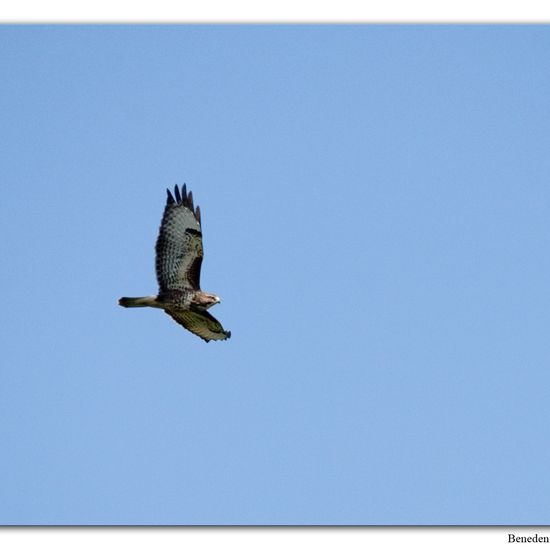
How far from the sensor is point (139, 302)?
17.6 m

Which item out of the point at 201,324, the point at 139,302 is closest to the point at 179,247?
the point at 139,302

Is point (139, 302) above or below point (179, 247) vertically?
below

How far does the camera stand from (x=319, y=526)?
14.1 meters

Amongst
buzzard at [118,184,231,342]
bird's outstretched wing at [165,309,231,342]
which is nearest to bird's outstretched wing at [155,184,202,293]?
buzzard at [118,184,231,342]

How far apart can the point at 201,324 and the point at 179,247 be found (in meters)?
1.44

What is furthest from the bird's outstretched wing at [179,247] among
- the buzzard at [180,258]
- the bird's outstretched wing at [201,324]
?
the bird's outstretched wing at [201,324]

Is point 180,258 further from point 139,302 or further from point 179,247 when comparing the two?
point 139,302

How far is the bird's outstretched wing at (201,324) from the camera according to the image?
18328mm

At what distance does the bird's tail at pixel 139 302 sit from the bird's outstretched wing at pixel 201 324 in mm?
564

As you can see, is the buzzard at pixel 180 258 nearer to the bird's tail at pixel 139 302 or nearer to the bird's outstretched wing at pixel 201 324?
the bird's tail at pixel 139 302

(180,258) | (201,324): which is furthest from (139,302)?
(201,324)

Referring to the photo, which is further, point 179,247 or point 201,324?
point 201,324
